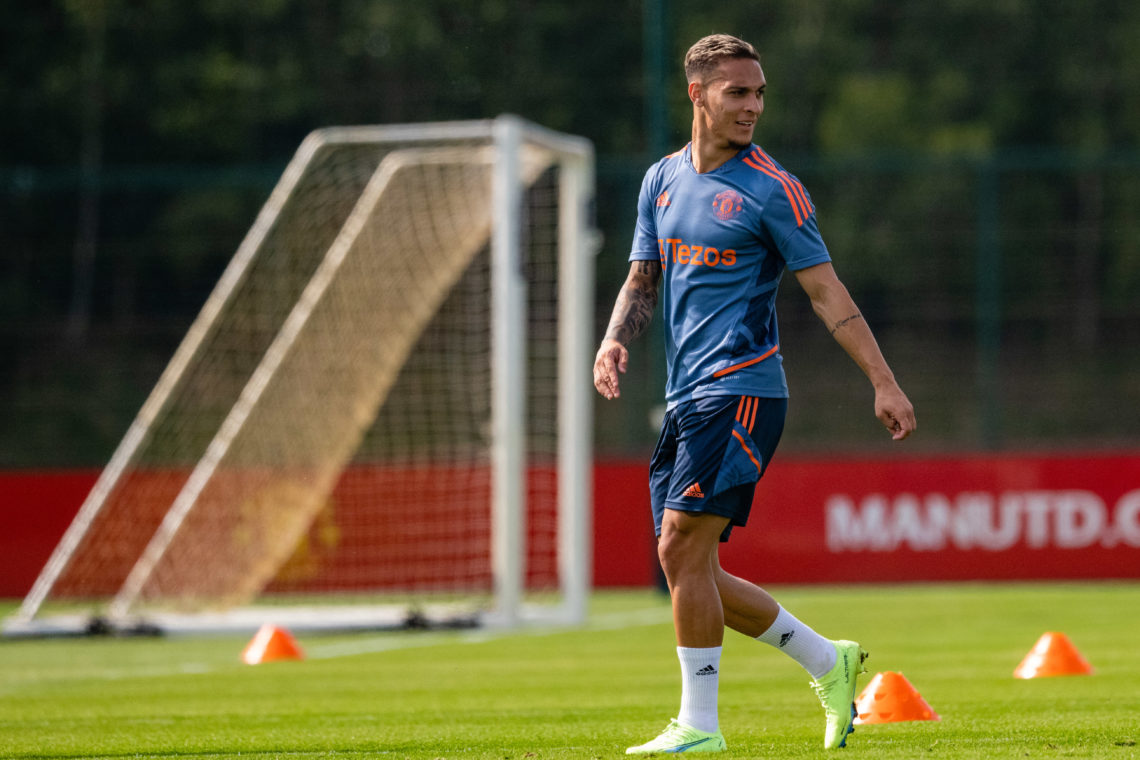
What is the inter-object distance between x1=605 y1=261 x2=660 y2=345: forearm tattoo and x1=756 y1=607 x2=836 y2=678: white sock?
3.14 feet

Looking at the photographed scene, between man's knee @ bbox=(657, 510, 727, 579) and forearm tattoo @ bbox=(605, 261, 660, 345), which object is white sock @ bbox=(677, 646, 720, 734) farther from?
forearm tattoo @ bbox=(605, 261, 660, 345)

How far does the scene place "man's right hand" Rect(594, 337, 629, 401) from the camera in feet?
17.3

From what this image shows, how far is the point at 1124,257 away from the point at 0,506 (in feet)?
36.5

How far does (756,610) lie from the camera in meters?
5.49

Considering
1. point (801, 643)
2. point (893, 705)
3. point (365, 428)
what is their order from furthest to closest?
point (365, 428) < point (893, 705) < point (801, 643)

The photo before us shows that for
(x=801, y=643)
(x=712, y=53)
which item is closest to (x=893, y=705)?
(x=801, y=643)

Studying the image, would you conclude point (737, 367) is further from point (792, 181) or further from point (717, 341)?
point (792, 181)

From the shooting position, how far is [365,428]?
44.9 ft

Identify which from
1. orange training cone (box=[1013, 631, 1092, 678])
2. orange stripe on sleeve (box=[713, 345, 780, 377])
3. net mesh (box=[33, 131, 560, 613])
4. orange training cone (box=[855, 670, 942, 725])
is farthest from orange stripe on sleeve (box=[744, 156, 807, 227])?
net mesh (box=[33, 131, 560, 613])

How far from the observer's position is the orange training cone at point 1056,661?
779 cm

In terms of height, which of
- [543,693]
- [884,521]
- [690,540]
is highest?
[690,540]

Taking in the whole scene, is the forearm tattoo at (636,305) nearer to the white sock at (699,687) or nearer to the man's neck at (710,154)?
the man's neck at (710,154)

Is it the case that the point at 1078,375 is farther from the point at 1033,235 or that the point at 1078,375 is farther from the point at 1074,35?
the point at 1074,35

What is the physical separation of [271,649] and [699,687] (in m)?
4.93
